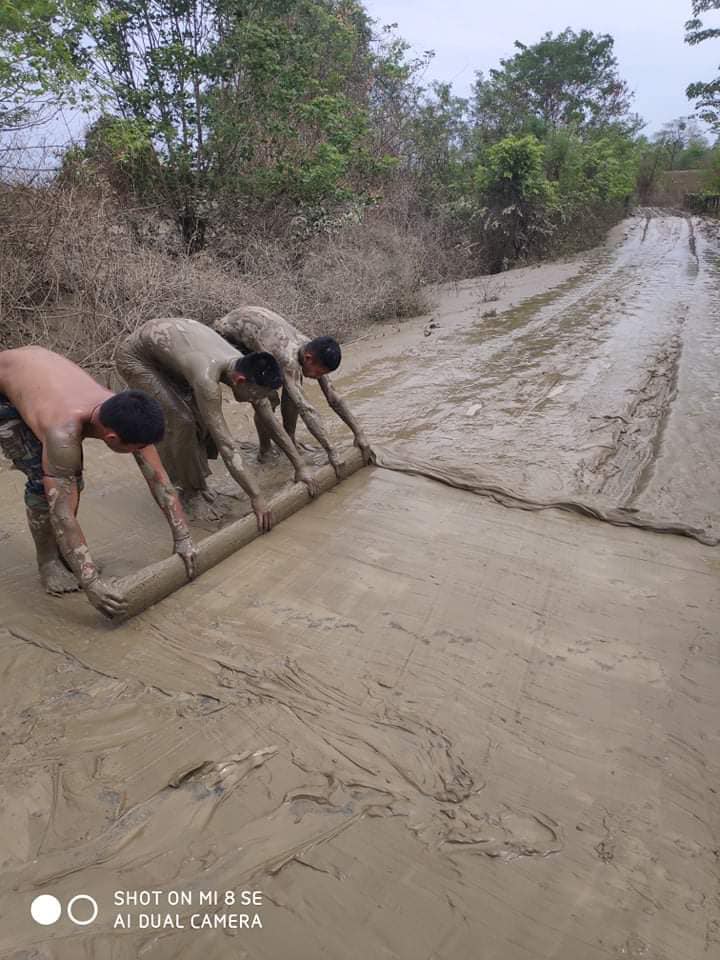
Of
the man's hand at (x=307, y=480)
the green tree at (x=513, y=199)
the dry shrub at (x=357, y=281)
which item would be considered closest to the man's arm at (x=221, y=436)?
the man's hand at (x=307, y=480)

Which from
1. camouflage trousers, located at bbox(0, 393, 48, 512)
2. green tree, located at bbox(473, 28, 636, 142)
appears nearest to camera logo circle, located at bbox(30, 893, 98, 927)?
camouflage trousers, located at bbox(0, 393, 48, 512)

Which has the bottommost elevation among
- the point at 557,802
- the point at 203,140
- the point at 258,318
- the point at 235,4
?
the point at 557,802

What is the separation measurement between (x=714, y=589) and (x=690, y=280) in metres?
12.8

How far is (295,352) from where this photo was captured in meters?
4.21

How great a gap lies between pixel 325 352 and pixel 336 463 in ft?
2.59

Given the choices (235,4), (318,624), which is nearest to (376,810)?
(318,624)

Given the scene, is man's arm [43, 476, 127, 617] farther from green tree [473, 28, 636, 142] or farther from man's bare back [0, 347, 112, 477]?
green tree [473, 28, 636, 142]

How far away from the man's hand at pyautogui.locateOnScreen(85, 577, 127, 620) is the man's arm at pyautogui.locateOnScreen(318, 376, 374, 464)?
200 cm

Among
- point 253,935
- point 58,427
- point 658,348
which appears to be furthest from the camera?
point 658,348

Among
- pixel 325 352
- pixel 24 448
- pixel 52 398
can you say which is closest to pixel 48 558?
pixel 24 448

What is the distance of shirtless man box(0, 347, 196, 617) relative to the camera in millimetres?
2693

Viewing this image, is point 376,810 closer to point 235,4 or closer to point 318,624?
point 318,624

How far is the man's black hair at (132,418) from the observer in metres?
2.63

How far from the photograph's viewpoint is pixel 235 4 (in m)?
8.92
